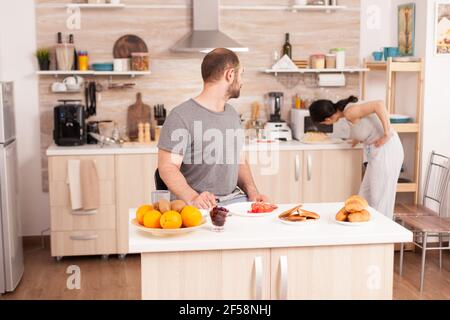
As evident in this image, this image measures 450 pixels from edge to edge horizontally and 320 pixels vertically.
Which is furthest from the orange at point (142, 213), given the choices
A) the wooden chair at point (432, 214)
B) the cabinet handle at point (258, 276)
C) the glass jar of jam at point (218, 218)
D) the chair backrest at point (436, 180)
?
the chair backrest at point (436, 180)

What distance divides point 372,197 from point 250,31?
173 cm

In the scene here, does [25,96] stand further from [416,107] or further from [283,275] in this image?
[283,275]

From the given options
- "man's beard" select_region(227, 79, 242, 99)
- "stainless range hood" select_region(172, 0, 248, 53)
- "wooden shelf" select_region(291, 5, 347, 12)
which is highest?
"wooden shelf" select_region(291, 5, 347, 12)

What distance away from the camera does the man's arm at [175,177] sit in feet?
9.87

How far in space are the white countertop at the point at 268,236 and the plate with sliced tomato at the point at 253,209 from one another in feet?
0.14

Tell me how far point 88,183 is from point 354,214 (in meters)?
2.71

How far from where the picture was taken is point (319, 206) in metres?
3.08

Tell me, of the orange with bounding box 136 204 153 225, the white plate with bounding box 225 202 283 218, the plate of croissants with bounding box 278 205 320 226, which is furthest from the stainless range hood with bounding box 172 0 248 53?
the orange with bounding box 136 204 153 225

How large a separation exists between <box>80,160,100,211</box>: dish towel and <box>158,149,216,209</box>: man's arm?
201 cm

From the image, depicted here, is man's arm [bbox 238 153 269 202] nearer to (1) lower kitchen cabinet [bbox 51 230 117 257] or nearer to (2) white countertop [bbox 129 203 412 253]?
(2) white countertop [bbox 129 203 412 253]

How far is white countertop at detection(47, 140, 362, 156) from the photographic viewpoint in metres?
4.98

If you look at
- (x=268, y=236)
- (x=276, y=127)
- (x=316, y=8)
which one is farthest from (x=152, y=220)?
(x=316, y=8)
